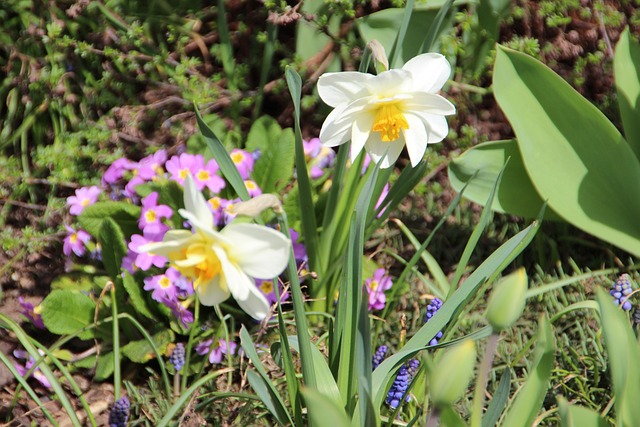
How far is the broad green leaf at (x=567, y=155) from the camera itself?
1.83 m

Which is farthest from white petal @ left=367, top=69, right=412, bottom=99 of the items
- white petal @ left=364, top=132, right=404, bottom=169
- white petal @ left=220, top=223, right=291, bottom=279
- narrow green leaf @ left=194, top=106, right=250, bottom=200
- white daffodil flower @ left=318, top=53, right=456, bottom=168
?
white petal @ left=220, top=223, right=291, bottom=279

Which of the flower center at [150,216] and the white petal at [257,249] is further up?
the white petal at [257,249]

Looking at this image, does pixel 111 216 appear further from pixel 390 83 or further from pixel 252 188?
pixel 390 83

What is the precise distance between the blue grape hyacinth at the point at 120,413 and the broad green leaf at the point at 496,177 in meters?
1.01

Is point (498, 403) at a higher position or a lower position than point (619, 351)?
lower

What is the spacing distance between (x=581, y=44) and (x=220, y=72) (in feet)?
4.15

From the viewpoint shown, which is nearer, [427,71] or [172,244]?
[172,244]

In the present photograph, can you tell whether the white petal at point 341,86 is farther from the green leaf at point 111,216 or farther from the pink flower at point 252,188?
the green leaf at point 111,216

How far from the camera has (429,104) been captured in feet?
4.36

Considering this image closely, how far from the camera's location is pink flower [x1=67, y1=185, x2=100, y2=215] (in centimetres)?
207

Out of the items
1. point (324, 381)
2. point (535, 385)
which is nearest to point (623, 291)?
point (535, 385)

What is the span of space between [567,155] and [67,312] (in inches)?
54.0

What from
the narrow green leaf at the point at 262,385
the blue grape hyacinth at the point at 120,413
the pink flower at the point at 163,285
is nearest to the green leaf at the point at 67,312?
Result: the pink flower at the point at 163,285

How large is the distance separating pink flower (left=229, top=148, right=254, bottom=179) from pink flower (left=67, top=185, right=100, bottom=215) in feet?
1.39
